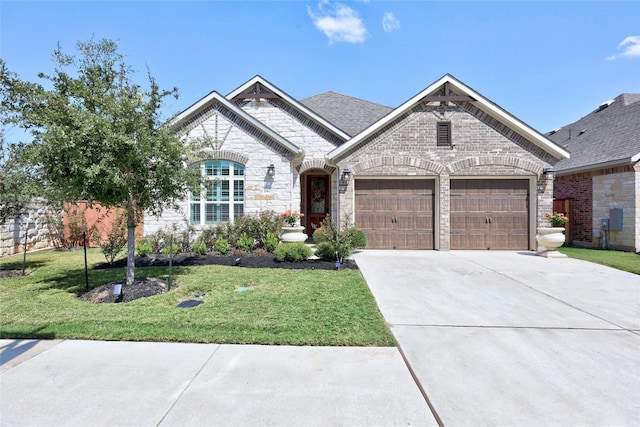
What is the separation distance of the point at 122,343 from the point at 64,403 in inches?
46.5

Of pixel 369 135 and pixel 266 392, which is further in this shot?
pixel 369 135

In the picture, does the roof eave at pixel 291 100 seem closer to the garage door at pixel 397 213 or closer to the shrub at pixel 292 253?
the garage door at pixel 397 213

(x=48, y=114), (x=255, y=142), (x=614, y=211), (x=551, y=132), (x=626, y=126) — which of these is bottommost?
(x=614, y=211)

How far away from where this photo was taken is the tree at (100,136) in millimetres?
5113

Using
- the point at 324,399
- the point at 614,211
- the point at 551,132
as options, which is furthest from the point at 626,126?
the point at 324,399

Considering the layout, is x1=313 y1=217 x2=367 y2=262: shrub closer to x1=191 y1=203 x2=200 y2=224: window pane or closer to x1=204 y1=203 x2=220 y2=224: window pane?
x1=204 y1=203 x2=220 y2=224: window pane

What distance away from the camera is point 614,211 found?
11906 millimetres

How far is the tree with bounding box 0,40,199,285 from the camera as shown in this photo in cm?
511

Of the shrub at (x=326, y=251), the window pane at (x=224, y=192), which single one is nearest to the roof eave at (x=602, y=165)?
the shrub at (x=326, y=251)

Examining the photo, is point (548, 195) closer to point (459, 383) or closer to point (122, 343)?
point (459, 383)

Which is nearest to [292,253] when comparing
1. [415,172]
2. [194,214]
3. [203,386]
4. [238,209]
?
[238,209]

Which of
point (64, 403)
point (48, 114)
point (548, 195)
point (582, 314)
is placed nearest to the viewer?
point (64, 403)

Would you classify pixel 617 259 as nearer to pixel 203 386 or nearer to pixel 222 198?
pixel 203 386

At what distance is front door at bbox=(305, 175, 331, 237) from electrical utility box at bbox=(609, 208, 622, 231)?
11033 mm
